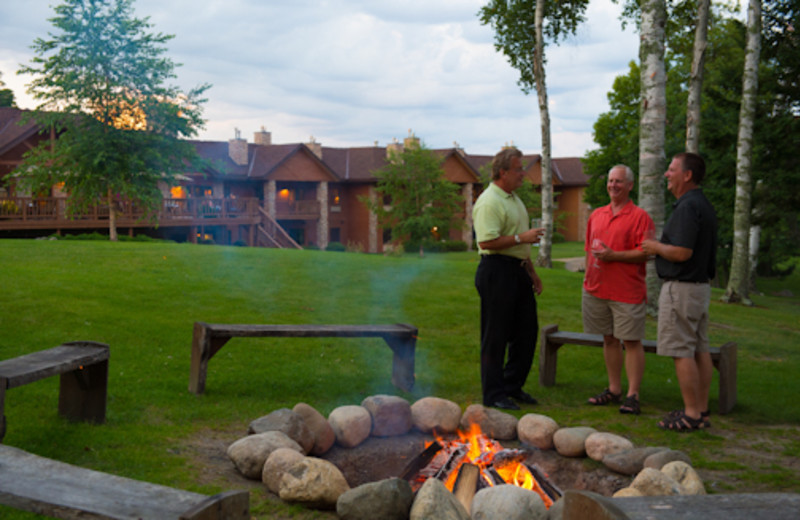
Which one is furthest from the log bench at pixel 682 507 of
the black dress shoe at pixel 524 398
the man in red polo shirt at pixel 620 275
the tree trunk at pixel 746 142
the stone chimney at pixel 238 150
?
the stone chimney at pixel 238 150

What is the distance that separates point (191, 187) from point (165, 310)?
35116 mm

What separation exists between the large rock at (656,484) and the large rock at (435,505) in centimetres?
104

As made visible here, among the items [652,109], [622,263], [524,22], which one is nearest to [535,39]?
[524,22]

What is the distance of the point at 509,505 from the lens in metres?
3.45

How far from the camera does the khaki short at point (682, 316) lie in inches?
202

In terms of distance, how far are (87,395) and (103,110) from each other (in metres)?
24.4

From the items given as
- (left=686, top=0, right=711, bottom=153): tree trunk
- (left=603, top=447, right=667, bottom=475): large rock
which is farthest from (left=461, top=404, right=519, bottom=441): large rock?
(left=686, top=0, right=711, bottom=153): tree trunk

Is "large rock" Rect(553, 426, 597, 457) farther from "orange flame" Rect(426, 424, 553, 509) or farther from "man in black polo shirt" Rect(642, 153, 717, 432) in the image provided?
"man in black polo shirt" Rect(642, 153, 717, 432)

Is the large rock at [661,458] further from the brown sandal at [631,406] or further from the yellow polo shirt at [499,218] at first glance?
the yellow polo shirt at [499,218]

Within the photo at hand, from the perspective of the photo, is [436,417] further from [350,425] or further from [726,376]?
[726,376]

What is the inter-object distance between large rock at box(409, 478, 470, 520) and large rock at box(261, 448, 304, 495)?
0.87 metres

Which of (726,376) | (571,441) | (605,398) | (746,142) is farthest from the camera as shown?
(746,142)

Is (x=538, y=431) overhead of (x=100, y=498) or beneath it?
beneath

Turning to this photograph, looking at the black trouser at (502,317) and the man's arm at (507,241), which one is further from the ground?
the man's arm at (507,241)
